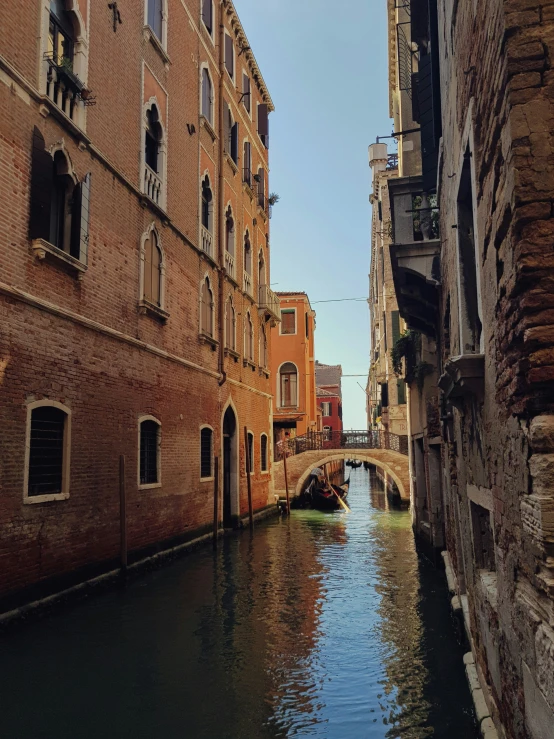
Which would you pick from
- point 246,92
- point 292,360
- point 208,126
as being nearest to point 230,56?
point 246,92

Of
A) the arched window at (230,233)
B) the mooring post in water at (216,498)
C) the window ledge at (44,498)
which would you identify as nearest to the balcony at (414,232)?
the window ledge at (44,498)

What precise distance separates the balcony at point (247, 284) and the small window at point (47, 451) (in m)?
9.97

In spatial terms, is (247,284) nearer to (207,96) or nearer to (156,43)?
(207,96)

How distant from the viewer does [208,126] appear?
14742 millimetres

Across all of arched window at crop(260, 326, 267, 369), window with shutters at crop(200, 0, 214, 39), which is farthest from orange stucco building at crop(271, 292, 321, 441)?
window with shutters at crop(200, 0, 214, 39)

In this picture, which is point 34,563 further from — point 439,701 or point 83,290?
point 439,701

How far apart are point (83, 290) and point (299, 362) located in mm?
22647

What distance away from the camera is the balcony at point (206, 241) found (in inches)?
554

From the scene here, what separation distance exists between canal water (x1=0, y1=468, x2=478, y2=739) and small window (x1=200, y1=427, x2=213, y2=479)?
10.8 feet

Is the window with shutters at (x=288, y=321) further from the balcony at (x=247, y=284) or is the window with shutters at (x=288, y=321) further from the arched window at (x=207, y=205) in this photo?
the arched window at (x=207, y=205)

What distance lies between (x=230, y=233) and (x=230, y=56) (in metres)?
4.93

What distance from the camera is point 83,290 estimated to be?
8656 mm

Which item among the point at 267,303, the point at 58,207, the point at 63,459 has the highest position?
the point at 267,303

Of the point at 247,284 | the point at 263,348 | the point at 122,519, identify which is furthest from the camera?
the point at 263,348
